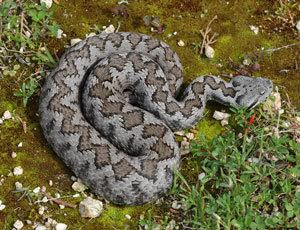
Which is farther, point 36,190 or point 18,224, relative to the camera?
point 36,190

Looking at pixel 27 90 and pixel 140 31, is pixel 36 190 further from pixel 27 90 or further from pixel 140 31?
pixel 140 31

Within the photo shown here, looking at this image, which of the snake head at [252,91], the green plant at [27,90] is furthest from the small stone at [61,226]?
the snake head at [252,91]

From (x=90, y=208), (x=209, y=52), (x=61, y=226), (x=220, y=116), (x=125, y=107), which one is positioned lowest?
(x=61, y=226)

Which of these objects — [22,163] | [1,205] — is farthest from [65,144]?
[1,205]

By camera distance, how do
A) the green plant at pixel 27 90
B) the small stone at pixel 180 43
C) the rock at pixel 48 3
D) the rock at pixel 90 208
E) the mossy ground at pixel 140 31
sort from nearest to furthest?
the rock at pixel 90 208 < the mossy ground at pixel 140 31 < the green plant at pixel 27 90 < the small stone at pixel 180 43 < the rock at pixel 48 3

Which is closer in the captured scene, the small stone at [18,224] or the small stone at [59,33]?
the small stone at [18,224]

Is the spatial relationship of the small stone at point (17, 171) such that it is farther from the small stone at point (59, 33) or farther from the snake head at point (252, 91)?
the snake head at point (252, 91)

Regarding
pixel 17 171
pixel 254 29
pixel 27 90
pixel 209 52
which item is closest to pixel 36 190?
pixel 17 171
